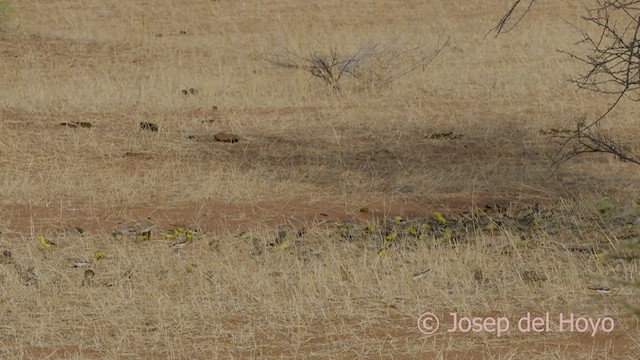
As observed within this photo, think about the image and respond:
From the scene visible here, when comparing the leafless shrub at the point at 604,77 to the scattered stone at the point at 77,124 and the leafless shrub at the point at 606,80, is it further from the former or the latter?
the scattered stone at the point at 77,124

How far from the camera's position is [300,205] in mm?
8070

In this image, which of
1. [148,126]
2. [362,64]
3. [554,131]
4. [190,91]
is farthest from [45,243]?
[362,64]

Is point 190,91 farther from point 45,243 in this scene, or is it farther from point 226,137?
point 45,243

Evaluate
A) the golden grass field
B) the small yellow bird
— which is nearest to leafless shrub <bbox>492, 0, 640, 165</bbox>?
the golden grass field

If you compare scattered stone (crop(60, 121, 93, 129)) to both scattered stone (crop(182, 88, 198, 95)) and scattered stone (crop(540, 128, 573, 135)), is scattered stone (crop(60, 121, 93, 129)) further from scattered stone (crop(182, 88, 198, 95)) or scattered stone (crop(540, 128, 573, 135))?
scattered stone (crop(540, 128, 573, 135))

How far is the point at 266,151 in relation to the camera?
32.4 ft

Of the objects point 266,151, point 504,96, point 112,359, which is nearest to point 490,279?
point 112,359

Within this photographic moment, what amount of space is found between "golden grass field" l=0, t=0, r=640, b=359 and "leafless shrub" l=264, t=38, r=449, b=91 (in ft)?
0.47

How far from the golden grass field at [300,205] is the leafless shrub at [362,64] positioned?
14 cm

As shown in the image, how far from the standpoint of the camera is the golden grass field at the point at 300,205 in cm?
502

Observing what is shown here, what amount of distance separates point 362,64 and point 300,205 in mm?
5526

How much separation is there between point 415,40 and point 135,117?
6109mm

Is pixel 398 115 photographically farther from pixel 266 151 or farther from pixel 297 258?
pixel 297 258

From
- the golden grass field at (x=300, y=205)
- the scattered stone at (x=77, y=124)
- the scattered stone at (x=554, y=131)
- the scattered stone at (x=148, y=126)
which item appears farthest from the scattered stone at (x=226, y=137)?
the scattered stone at (x=554, y=131)
